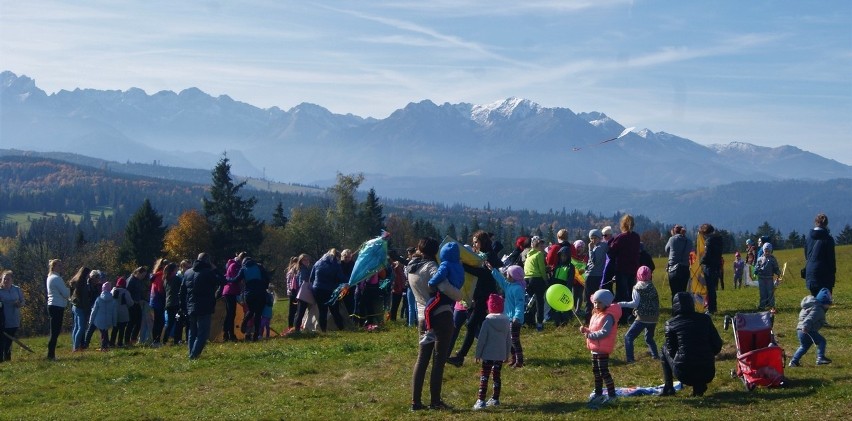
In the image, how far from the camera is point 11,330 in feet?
60.0

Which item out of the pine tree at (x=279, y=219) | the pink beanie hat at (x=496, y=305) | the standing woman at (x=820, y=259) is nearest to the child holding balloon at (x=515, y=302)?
the pink beanie hat at (x=496, y=305)

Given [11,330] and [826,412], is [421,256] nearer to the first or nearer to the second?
[826,412]

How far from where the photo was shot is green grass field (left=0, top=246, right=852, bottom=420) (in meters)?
10.9

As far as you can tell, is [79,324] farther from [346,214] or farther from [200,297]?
[346,214]

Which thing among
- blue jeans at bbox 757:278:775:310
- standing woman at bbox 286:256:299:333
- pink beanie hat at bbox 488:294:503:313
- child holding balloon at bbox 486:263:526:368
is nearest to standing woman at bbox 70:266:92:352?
standing woman at bbox 286:256:299:333

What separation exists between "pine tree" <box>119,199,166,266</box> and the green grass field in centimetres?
5693

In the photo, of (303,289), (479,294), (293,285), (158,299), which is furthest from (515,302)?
(158,299)

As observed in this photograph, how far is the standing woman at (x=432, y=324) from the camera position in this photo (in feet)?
36.4

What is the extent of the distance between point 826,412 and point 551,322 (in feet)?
32.0

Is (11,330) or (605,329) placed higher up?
(605,329)

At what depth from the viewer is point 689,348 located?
11180 millimetres

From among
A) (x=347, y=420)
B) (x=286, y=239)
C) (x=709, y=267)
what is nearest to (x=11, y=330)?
(x=347, y=420)

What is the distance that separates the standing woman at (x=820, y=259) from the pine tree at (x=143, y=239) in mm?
65577

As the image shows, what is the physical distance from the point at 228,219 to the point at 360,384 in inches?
2436
